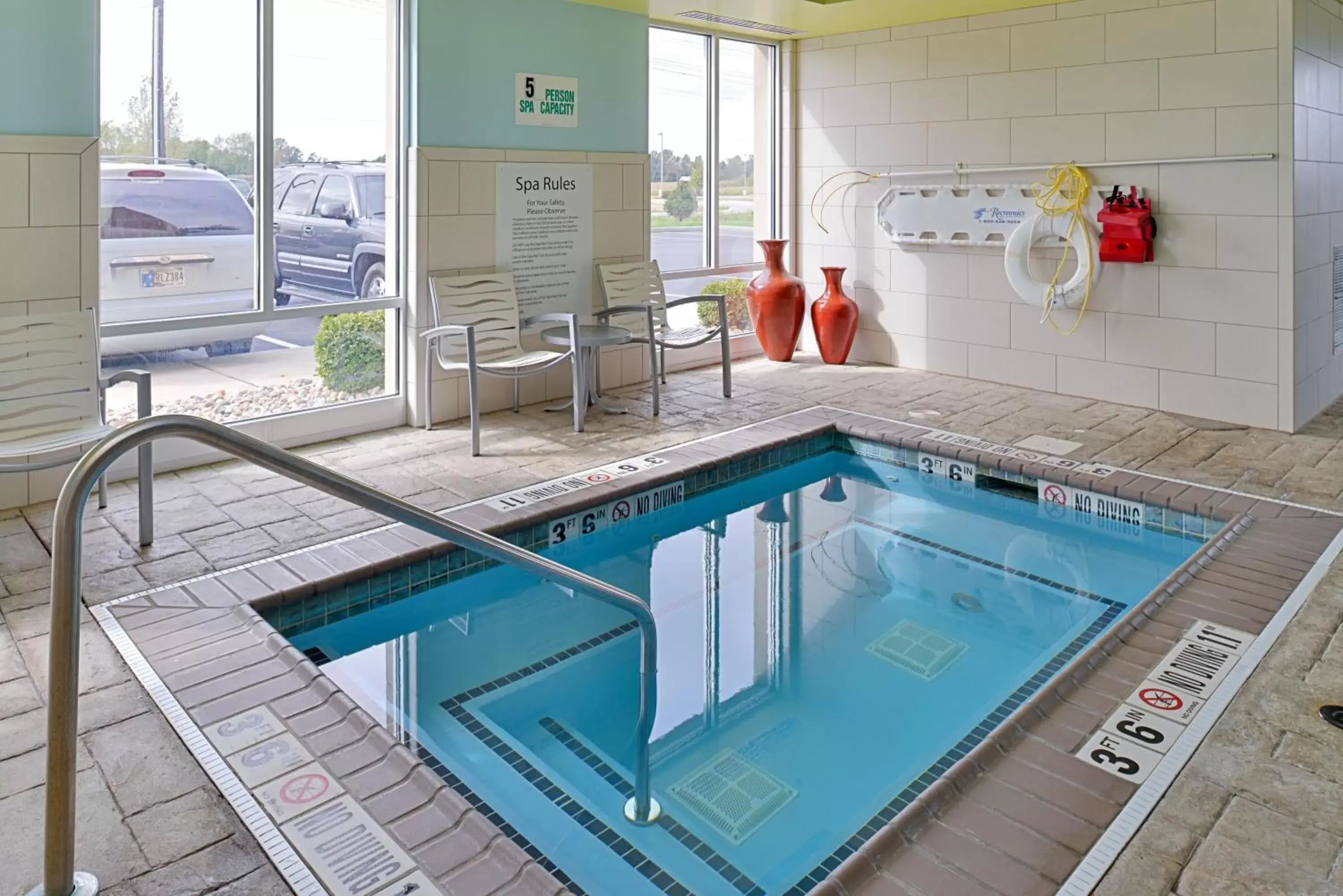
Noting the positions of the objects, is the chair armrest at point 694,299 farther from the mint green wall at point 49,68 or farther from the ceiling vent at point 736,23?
the mint green wall at point 49,68

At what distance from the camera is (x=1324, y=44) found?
5352 mm

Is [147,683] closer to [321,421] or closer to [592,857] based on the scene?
[592,857]

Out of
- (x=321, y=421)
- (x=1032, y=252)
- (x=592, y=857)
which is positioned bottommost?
(x=592, y=857)

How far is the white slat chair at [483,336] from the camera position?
4.93 m

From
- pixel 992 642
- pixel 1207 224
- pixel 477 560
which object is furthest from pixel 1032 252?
pixel 477 560

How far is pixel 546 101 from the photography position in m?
5.59

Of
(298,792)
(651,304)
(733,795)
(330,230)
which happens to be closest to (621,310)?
(651,304)

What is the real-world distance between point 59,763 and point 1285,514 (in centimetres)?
400

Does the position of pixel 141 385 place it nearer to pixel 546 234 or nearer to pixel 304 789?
pixel 304 789

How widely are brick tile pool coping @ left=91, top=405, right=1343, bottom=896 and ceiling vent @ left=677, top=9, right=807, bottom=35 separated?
3471mm

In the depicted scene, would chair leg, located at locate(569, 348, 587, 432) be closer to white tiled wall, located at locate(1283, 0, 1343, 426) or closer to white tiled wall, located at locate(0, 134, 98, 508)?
white tiled wall, located at locate(0, 134, 98, 508)

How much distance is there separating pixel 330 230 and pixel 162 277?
2.82 ft

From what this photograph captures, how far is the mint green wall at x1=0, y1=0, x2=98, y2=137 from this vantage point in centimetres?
379

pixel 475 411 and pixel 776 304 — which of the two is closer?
pixel 475 411
